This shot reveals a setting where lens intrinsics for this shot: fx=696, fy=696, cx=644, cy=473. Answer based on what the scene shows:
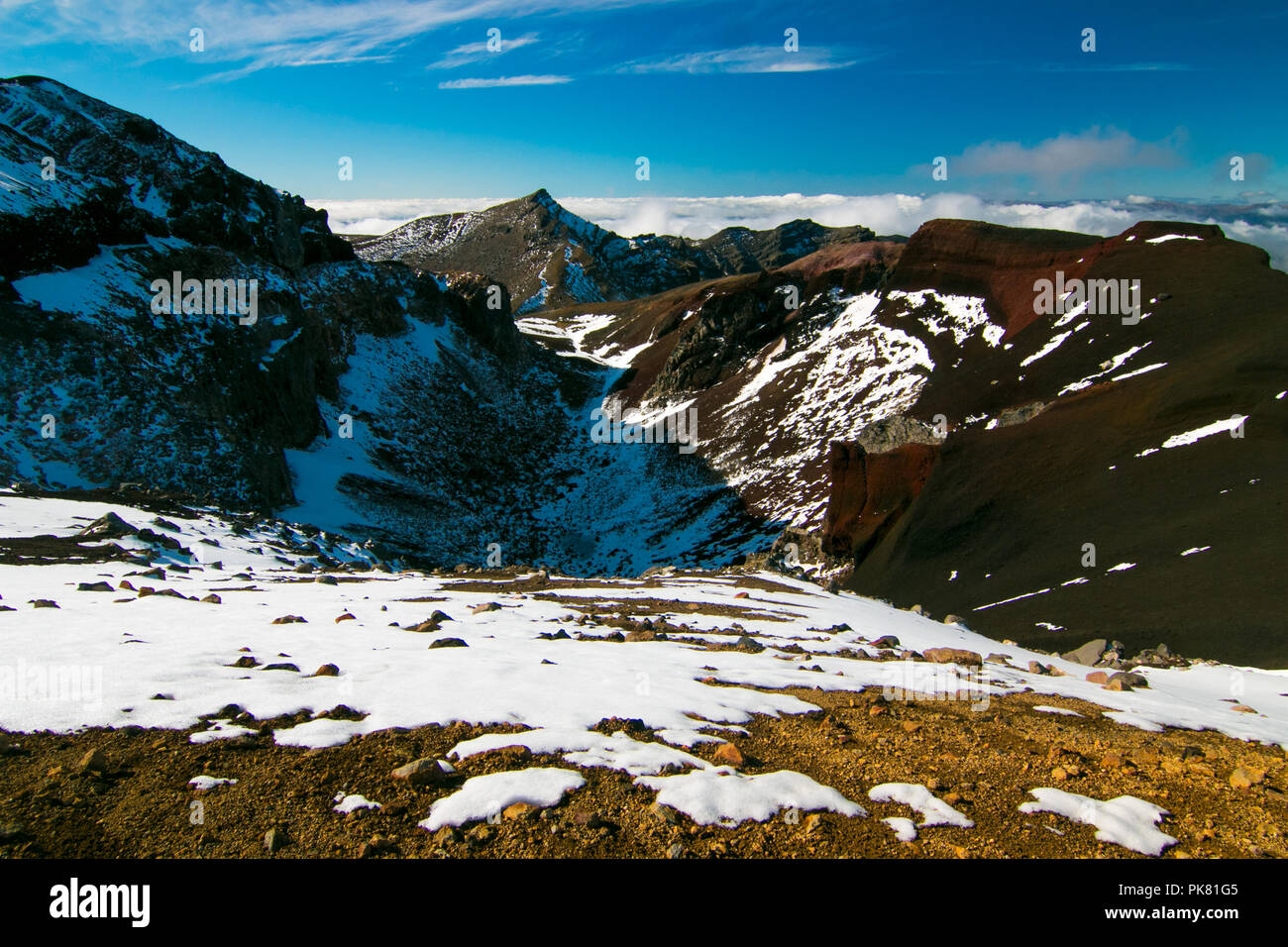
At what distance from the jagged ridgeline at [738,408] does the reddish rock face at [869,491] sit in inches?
6.6

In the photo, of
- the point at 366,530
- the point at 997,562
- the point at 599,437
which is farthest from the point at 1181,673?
the point at 599,437

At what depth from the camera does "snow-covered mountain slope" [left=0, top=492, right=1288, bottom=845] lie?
6.90 metres

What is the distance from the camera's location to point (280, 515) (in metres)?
40.2

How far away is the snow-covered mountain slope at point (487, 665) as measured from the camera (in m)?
6.90

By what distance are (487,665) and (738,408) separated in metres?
64.3

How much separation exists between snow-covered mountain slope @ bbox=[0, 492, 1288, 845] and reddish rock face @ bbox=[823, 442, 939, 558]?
1719 cm

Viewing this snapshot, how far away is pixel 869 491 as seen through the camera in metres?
39.1
